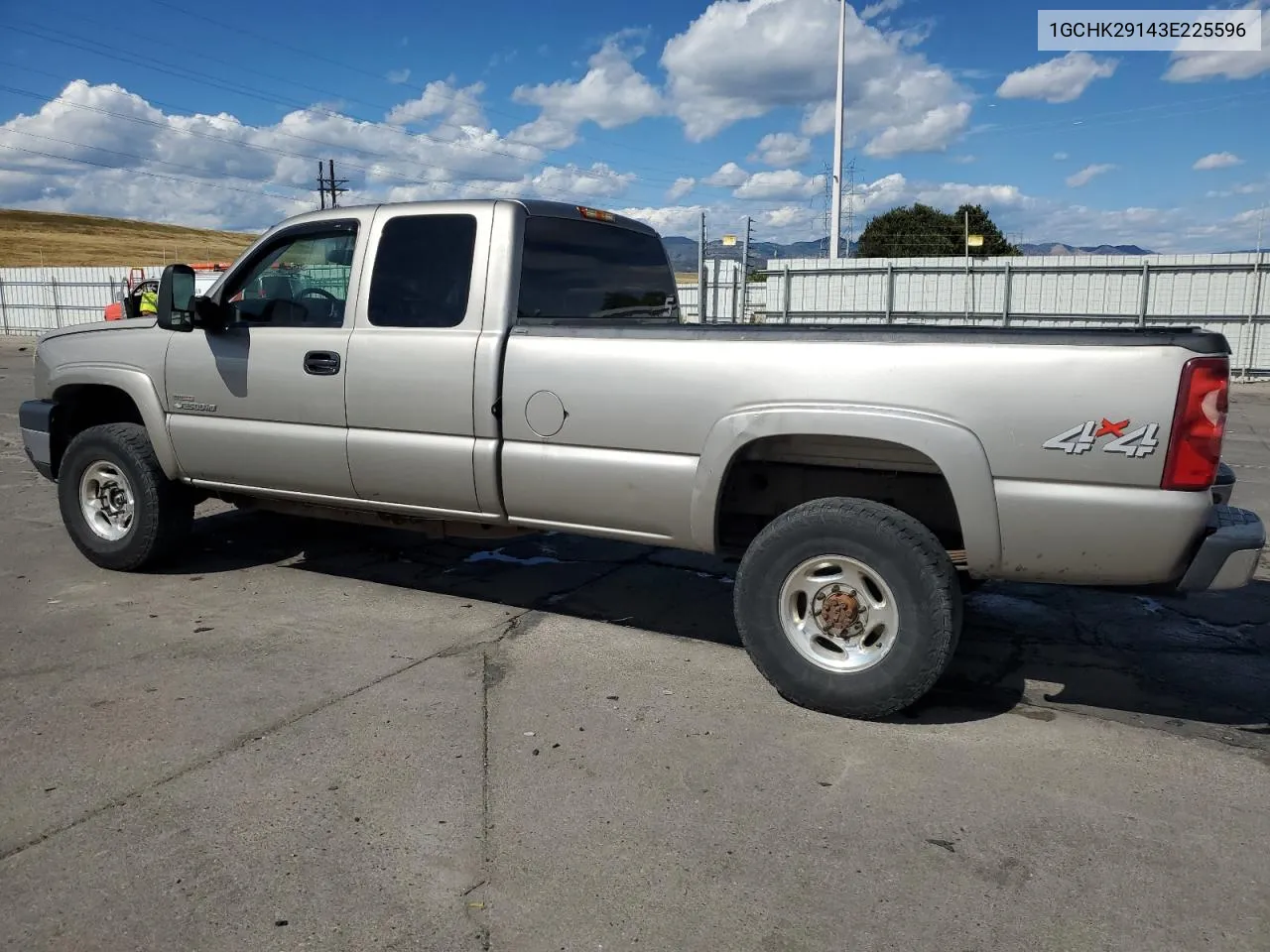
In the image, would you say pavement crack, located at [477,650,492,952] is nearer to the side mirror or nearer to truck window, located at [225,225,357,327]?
truck window, located at [225,225,357,327]

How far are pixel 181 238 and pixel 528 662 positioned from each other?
93.7 meters

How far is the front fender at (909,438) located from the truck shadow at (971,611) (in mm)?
833

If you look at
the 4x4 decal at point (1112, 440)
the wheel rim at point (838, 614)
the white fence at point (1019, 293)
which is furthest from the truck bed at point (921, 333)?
the white fence at point (1019, 293)

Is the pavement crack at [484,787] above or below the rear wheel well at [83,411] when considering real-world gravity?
below

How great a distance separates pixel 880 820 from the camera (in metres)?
3.20

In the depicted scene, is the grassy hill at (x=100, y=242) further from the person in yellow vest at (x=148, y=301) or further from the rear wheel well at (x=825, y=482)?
the rear wheel well at (x=825, y=482)

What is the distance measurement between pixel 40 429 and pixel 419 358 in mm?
2886

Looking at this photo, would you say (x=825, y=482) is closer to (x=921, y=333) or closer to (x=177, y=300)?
(x=921, y=333)

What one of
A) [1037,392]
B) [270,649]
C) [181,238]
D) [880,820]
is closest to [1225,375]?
[1037,392]

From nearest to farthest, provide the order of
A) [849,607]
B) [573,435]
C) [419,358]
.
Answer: [849,607]
[573,435]
[419,358]

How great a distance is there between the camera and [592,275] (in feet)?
17.3

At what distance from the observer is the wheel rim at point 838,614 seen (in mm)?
3891

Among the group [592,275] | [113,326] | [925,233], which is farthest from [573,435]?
[925,233]

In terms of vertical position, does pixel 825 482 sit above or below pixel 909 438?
below
